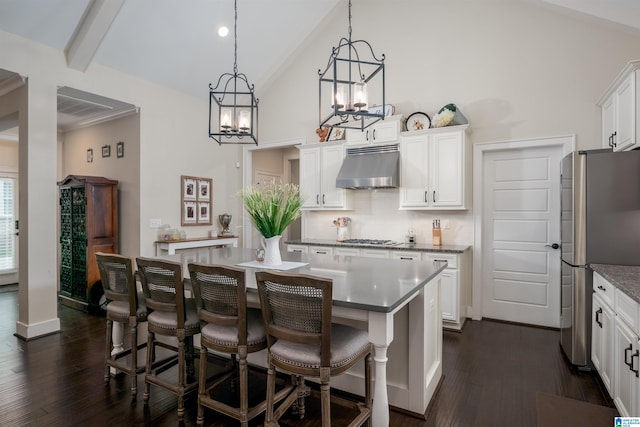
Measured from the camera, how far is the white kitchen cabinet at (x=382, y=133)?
453 centimetres

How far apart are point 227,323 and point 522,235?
3697 mm

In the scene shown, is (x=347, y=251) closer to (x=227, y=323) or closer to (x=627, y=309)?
(x=227, y=323)

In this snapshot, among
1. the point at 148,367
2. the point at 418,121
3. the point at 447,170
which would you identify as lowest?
the point at 148,367

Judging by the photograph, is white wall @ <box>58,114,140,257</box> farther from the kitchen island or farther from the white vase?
the white vase

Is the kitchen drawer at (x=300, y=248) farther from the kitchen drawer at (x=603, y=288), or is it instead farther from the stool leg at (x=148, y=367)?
the kitchen drawer at (x=603, y=288)

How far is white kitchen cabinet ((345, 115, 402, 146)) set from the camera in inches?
178

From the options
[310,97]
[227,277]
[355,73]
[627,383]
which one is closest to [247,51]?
[310,97]

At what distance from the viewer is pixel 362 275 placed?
2.34 m

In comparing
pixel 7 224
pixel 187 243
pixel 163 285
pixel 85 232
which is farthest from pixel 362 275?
pixel 7 224

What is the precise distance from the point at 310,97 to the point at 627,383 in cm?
492

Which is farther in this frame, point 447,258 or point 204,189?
point 204,189

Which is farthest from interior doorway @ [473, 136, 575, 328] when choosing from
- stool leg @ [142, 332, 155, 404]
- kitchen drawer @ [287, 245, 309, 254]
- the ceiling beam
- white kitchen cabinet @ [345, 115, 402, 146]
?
the ceiling beam

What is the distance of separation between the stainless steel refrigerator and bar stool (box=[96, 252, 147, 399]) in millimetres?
3442

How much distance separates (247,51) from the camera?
5.19 meters
